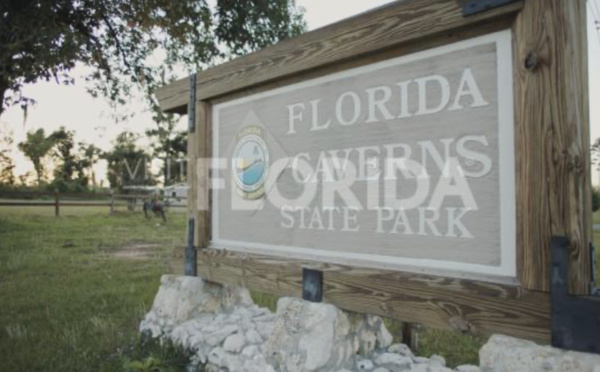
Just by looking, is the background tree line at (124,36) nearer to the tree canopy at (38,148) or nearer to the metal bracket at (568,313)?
the metal bracket at (568,313)

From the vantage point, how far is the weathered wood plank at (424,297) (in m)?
1.85

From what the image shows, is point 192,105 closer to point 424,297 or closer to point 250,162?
point 250,162

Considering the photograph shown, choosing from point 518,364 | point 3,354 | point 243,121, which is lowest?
point 3,354

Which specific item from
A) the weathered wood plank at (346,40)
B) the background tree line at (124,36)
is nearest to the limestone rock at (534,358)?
the weathered wood plank at (346,40)

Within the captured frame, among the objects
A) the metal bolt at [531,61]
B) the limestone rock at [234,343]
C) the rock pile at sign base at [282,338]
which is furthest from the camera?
the limestone rock at [234,343]

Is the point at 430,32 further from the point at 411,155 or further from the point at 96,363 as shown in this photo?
the point at 96,363

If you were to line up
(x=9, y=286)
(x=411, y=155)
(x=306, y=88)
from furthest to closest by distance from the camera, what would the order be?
1. (x=9, y=286)
2. (x=306, y=88)
3. (x=411, y=155)

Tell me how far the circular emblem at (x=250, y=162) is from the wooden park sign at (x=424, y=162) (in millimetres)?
14

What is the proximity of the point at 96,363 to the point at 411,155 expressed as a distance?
114 inches

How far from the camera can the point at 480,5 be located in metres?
1.94

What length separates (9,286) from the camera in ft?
20.6

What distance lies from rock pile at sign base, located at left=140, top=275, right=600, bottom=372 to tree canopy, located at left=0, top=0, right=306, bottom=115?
3.70 m

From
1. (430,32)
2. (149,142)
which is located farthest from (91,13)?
(149,142)

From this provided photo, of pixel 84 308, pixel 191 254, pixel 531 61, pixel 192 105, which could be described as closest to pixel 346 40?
pixel 531 61
